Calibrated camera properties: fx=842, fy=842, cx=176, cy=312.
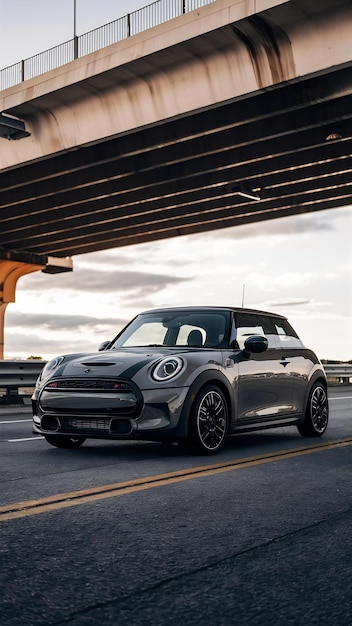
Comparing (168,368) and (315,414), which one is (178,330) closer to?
(168,368)

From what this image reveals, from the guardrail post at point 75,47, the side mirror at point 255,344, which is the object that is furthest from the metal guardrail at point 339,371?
the side mirror at point 255,344

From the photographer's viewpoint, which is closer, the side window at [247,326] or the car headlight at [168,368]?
the car headlight at [168,368]

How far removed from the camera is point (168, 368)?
25.7ft

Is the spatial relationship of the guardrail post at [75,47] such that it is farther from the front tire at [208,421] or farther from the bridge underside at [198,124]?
the front tire at [208,421]

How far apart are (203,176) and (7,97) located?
7084 millimetres

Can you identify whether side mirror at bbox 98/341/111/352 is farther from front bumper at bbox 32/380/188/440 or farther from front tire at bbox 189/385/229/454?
front tire at bbox 189/385/229/454

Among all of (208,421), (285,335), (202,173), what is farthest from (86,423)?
(202,173)

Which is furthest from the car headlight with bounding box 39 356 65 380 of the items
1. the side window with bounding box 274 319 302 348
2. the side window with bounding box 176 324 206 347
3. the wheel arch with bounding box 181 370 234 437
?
the side window with bounding box 274 319 302 348

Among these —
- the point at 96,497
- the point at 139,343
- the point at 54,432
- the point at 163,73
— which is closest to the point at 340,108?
the point at 163,73

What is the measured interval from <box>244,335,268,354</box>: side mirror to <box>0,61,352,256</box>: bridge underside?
1295 cm

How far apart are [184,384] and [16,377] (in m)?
9.16

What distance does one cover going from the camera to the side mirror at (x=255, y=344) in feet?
28.7

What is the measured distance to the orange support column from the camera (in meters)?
45.6

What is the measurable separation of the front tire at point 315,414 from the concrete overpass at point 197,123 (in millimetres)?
11063
